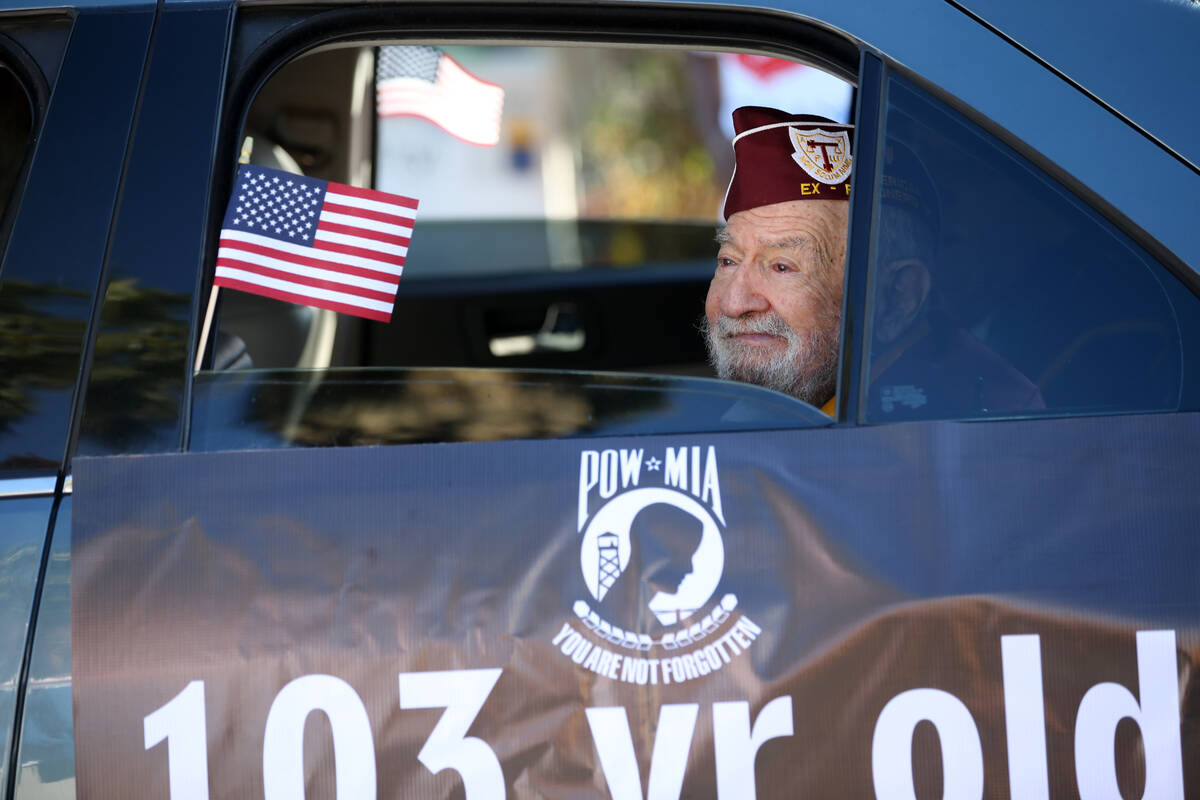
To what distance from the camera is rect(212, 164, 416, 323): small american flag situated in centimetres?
146

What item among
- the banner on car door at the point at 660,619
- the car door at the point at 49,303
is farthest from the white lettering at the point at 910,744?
the car door at the point at 49,303

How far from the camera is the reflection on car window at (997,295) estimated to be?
4.24ft

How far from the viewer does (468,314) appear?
153 inches

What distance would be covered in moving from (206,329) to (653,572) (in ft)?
1.96

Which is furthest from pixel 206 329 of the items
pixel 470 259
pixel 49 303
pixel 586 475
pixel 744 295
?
pixel 470 259

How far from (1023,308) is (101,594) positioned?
1026mm

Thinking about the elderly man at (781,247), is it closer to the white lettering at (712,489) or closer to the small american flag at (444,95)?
the white lettering at (712,489)

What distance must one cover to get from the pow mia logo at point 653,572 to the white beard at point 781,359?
493 mm

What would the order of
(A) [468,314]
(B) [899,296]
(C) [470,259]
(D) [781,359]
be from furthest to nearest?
(C) [470,259] < (A) [468,314] < (D) [781,359] < (B) [899,296]

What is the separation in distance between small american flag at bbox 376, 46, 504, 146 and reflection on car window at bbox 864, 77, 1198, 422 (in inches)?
68.5

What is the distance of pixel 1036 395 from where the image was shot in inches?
51.1

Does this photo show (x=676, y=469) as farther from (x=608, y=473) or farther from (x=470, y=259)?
(x=470, y=259)

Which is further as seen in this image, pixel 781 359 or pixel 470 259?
pixel 470 259

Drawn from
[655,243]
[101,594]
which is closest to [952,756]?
[101,594]
